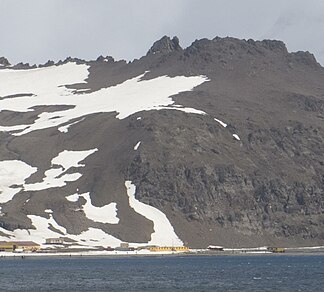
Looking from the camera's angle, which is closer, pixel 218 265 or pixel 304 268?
pixel 304 268

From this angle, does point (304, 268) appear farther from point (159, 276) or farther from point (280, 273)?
point (159, 276)

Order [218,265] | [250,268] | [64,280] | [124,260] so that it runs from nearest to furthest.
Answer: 1. [64,280]
2. [250,268]
3. [218,265]
4. [124,260]

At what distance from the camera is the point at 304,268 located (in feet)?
521

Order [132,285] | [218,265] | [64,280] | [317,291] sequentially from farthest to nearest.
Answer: [218,265], [64,280], [132,285], [317,291]

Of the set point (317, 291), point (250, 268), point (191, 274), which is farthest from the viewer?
point (250, 268)

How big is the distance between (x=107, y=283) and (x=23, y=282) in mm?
11388

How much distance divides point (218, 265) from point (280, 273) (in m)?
28.3

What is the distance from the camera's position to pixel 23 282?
124 meters

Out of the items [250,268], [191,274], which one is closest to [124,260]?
[250,268]

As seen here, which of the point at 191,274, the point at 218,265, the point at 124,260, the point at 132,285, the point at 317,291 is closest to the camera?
the point at 317,291

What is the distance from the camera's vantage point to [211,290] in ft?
354

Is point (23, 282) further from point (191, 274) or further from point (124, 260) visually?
point (124, 260)

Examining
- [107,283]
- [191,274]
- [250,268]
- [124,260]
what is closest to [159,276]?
[191,274]

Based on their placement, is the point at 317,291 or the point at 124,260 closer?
the point at 317,291
